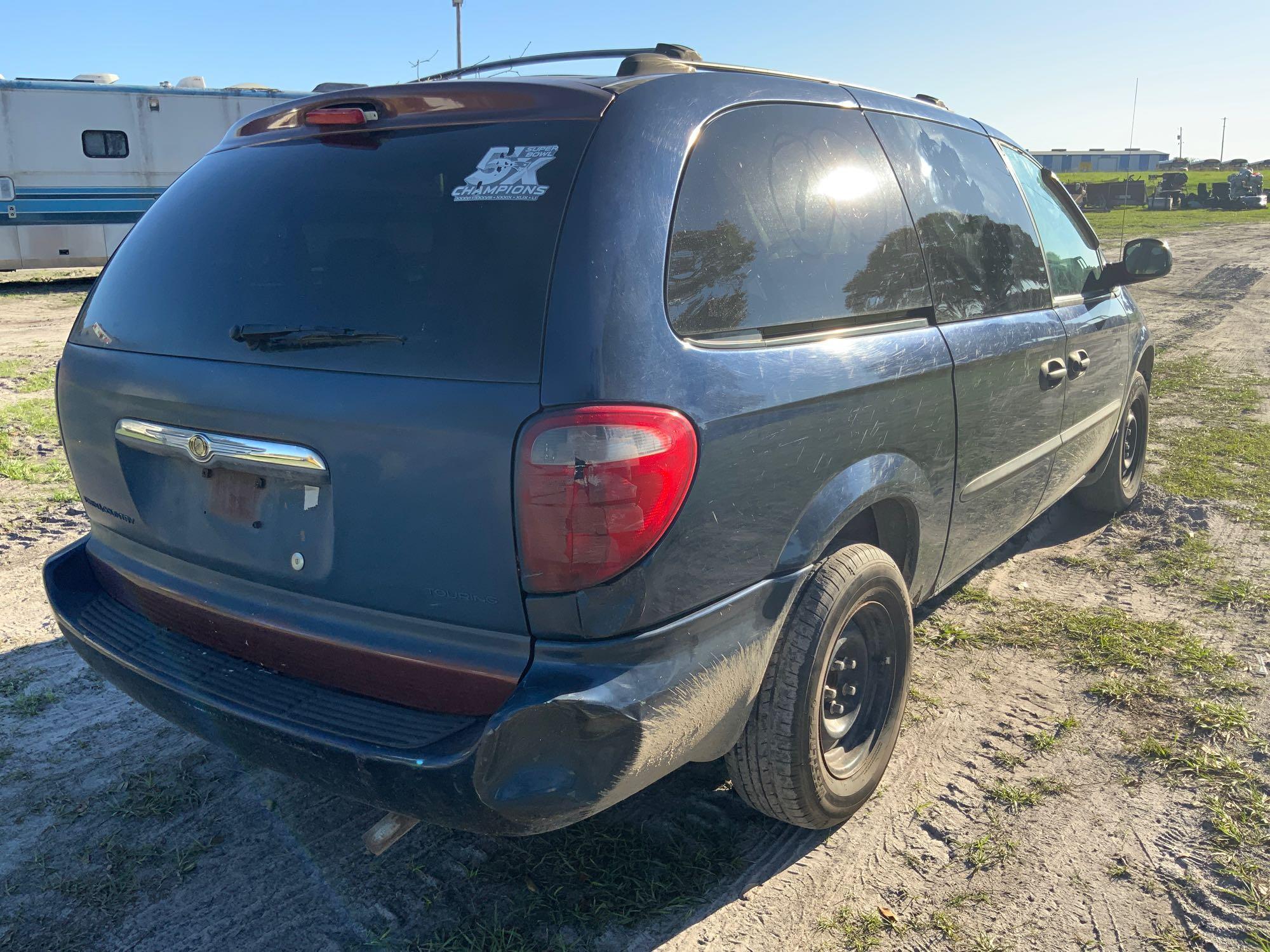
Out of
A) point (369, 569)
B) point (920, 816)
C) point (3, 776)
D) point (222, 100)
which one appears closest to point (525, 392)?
point (369, 569)

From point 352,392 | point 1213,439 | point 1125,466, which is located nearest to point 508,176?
point 352,392

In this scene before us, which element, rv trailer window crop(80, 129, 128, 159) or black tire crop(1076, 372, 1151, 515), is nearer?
black tire crop(1076, 372, 1151, 515)

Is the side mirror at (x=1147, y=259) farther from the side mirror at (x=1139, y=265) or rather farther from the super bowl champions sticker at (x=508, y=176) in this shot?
the super bowl champions sticker at (x=508, y=176)

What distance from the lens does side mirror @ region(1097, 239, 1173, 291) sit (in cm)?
443

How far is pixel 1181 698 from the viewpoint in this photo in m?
3.49

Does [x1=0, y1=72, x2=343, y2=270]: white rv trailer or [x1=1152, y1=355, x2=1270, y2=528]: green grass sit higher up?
[x1=0, y1=72, x2=343, y2=270]: white rv trailer

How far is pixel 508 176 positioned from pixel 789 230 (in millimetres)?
755

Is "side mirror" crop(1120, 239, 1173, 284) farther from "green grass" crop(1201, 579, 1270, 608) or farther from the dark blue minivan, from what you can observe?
the dark blue minivan

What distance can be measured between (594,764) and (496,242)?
1.08 metres

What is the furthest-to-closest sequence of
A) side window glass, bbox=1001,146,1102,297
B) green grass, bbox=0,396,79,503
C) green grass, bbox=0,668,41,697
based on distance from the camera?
green grass, bbox=0,396,79,503, side window glass, bbox=1001,146,1102,297, green grass, bbox=0,668,41,697

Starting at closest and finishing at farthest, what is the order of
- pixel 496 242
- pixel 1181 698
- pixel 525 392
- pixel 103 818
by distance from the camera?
pixel 525 392 → pixel 496 242 → pixel 103 818 → pixel 1181 698

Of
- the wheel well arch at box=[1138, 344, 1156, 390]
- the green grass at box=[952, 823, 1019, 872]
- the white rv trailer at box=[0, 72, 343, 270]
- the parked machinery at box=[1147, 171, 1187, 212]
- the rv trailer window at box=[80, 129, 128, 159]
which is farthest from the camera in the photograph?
the parked machinery at box=[1147, 171, 1187, 212]

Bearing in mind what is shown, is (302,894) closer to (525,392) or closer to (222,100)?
(525,392)

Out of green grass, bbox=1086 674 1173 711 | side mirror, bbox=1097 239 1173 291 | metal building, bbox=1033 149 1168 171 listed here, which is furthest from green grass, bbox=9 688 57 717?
metal building, bbox=1033 149 1168 171
